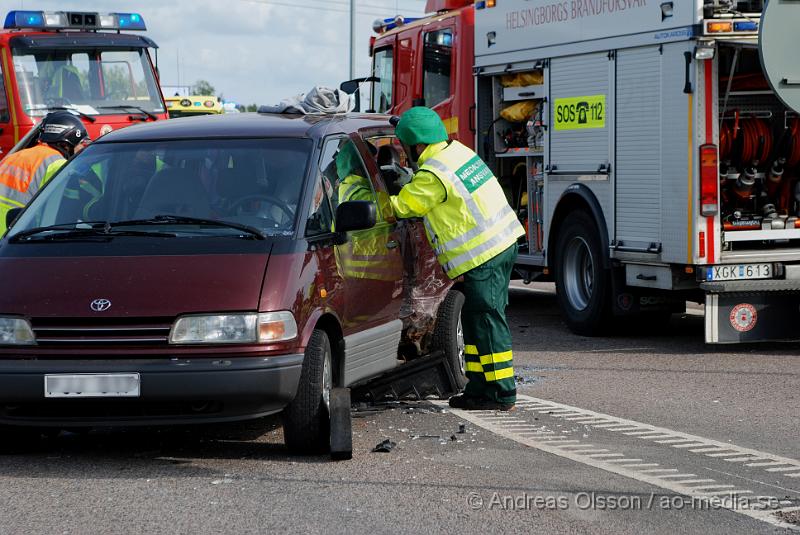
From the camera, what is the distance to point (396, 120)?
906 centimetres

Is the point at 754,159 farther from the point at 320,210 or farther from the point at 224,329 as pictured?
the point at 224,329

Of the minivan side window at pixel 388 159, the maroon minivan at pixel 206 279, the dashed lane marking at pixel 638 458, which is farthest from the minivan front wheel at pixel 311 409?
the minivan side window at pixel 388 159

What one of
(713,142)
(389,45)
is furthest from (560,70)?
(389,45)

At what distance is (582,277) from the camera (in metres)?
12.4

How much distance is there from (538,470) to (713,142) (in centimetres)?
465

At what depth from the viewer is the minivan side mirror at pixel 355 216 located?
7289mm

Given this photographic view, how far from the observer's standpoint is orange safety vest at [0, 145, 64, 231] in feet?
31.8

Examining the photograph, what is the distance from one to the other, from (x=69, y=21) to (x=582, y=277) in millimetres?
7197

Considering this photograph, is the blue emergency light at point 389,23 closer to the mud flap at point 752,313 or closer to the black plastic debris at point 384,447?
the mud flap at point 752,313

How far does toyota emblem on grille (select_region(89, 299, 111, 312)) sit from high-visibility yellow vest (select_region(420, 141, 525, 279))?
7.38ft

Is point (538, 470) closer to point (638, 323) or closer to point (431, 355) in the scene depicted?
point (431, 355)

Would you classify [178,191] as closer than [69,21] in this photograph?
Yes

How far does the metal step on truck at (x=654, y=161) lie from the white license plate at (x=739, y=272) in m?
0.01

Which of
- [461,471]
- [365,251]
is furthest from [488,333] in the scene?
[461,471]
